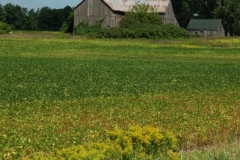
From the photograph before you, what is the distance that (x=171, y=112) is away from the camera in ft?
51.0

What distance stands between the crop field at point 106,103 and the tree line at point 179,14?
55827mm

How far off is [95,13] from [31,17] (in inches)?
1518

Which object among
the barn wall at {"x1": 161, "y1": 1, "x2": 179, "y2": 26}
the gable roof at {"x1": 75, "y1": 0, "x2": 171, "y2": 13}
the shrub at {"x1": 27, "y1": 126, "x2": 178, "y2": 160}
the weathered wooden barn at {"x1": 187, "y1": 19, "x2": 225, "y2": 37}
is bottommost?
the weathered wooden barn at {"x1": 187, "y1": 19, "x2": 225, "y2": 37}

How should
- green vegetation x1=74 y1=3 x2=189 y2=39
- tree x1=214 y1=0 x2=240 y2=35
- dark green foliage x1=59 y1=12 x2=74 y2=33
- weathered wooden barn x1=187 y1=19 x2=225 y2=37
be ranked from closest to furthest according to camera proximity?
green vegetation x1=74 y1=3 x2=189 y2=39 → dark green foliage x1=59 y1=12 x2=74 y2=33 → tree x1=214 y1=0 x2=240 y2=35 → weathered wooden barn x1=187 y1=19 x2=225 y2=37

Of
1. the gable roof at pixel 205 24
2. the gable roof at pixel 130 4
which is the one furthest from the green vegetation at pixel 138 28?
the gable roof at pixel 205 24

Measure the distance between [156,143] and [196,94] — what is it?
1174cm

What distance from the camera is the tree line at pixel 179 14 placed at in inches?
3721

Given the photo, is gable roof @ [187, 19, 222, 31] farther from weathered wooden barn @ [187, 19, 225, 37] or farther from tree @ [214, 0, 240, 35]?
tree @ [214, 0, 240, 35]

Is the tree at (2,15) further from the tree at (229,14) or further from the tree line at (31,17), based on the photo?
the tree at (229,14)

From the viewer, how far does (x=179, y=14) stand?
10919cm

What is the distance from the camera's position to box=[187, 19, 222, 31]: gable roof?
3662 inches

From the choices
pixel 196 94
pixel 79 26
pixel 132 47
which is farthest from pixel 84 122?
pixel 79 26

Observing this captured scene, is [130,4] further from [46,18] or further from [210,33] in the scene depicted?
[46,18]

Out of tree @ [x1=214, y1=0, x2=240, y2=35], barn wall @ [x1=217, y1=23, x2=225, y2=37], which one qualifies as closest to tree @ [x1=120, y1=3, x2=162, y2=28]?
barn wall @ [x1=217, y1=23, x2=225, y2=37]
